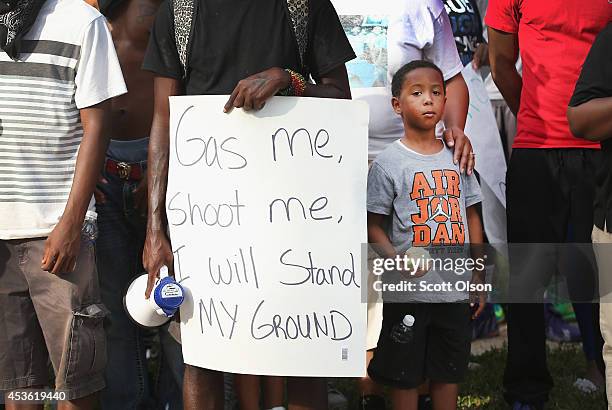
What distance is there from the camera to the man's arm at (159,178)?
3482 millimetres

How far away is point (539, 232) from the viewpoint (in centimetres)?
442

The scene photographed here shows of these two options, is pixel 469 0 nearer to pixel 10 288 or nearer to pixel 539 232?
pixel 539 232

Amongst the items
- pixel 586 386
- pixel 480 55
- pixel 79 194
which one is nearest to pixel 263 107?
pixel 79 194

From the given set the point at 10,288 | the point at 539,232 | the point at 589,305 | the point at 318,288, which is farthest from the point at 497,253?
the point at 10,288

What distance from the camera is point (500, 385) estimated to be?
5.16m

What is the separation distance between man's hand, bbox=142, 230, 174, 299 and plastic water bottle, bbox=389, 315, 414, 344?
1.03m

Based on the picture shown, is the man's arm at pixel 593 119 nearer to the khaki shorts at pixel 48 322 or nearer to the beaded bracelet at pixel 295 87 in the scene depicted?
the beaded bracelet at pixel 295 87

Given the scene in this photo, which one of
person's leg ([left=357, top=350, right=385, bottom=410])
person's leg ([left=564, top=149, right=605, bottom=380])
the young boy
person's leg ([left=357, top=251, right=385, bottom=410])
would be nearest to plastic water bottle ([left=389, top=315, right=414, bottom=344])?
the young boy

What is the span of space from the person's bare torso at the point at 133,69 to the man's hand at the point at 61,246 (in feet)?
3.00

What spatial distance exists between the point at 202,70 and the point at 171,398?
1.71m

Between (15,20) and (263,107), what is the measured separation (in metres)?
0.95

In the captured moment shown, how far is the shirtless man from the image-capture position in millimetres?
4277

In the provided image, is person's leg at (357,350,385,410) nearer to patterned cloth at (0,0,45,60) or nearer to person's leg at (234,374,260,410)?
person's leg at (234,374,260,410)

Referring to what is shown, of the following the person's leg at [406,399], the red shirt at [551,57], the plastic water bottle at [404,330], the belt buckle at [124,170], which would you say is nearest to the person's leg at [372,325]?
the plastic water bottle at [404,330]
